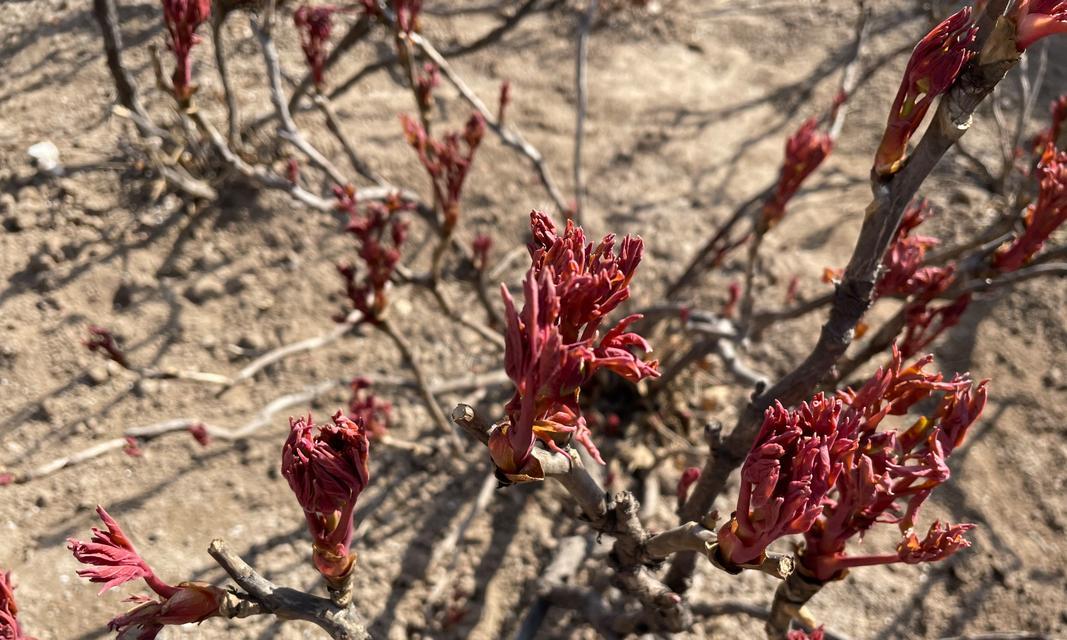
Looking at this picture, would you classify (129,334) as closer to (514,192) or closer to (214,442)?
(214,442)

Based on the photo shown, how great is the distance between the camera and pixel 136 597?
4.82 feet

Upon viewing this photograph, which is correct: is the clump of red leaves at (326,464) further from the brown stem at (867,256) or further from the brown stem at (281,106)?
the brown stem at (281,106)

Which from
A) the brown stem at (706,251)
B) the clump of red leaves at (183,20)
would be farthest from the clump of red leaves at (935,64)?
the clump of red leaves at (183,20)

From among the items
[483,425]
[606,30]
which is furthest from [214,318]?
[606,30]

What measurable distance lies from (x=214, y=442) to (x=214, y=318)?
2.31 ft

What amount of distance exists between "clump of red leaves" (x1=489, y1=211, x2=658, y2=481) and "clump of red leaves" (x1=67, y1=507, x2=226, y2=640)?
676 mm

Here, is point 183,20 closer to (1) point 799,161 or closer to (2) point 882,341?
(1) point 799,161

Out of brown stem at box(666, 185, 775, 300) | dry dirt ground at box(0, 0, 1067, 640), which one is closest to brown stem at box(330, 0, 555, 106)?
dry dirt ground at box(0, 0, 1067, 640)

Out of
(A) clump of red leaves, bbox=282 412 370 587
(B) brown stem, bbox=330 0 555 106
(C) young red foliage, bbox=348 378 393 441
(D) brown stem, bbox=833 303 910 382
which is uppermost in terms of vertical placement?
(B) brown stem, bbox=330 0 555 106

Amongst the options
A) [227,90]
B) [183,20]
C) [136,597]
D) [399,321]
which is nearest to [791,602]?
[136,597]

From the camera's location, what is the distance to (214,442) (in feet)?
10.6

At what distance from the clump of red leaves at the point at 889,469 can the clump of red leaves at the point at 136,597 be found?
125 cm

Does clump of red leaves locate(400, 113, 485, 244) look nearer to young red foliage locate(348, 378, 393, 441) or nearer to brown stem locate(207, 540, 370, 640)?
young red foliage locate(348, 378, 393, 441)

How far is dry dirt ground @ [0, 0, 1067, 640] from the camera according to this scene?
2.97 m
